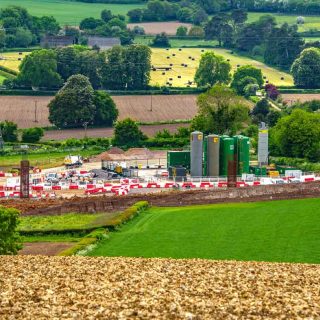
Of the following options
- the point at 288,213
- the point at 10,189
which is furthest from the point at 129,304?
the point at 10,189

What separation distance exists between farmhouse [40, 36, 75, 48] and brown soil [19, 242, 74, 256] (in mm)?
101681

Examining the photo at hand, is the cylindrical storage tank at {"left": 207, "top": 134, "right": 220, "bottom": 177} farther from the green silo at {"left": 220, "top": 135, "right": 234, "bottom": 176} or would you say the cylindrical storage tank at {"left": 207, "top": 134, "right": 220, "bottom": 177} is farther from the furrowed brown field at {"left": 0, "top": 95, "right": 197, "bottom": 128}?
the furrowed brown field at {"left": 0, "top": 95, "right": 197, "bottom": 128}

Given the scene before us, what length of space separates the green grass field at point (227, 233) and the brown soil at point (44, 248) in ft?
3.99

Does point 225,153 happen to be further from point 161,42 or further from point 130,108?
point 161,42

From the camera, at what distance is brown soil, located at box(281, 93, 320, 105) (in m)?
114

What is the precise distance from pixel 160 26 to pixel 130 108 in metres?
57.0

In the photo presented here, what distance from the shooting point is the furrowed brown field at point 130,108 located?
334ft

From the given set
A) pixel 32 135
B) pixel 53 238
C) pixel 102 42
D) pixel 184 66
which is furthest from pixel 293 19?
pixel 53 238

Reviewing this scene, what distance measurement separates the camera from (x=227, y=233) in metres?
41.8

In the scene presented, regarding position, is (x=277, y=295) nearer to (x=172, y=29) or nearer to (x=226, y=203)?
(x=226, y=203)

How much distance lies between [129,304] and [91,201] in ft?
92.6

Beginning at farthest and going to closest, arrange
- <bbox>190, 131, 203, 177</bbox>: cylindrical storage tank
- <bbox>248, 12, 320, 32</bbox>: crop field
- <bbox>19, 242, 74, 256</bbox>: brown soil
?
<bbox>248, 12, 320, 32</bbox>: crop field → <bbox>190, 131, 203, 177</bbox>: cylindrical storage tank → <bbox>19, 242, 74, 256</bbox>: brown soil

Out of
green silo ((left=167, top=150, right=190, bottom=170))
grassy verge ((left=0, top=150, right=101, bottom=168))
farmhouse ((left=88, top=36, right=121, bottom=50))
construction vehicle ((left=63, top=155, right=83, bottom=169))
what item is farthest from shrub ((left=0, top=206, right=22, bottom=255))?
farmhouse ((left=88, top=36, right=121, bottom=50))

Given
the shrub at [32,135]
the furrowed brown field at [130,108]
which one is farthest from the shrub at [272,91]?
the shrub at [32,135]
